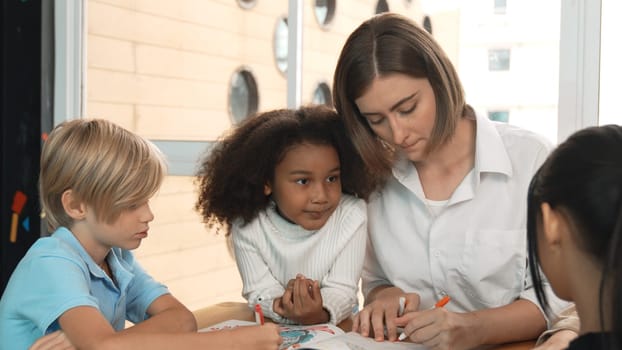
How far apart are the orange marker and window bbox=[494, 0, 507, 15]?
1.72 metres

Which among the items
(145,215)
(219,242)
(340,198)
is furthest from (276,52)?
(145,215)

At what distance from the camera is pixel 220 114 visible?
310 cm

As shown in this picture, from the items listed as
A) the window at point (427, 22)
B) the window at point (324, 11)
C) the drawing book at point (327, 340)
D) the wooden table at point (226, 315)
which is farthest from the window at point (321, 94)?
the drawing book at point (327, 340)

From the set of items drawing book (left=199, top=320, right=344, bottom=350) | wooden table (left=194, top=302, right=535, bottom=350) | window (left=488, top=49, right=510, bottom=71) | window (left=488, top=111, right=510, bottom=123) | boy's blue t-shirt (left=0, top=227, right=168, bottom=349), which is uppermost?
window (left=488, top=49, right=510, bottom=71)

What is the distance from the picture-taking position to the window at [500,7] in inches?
83.6

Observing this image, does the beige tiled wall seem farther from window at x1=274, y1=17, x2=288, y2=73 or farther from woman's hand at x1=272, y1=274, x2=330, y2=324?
woman's hand at x1=272, y1=274, x2=330, y2=324

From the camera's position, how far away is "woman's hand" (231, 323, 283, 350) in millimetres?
1198

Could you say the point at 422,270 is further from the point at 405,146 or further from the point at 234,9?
the point at 234,9

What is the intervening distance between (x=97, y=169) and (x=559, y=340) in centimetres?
82

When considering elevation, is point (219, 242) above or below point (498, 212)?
below

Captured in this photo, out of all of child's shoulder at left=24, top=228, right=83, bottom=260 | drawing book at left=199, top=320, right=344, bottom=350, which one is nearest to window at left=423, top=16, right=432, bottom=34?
drawing book at left=199, top=320, right=344, bottom=350

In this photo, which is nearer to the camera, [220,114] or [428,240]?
[428,240]

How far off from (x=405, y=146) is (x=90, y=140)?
1.88ft

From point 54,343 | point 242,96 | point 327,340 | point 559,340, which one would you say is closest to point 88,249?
point 54,343
